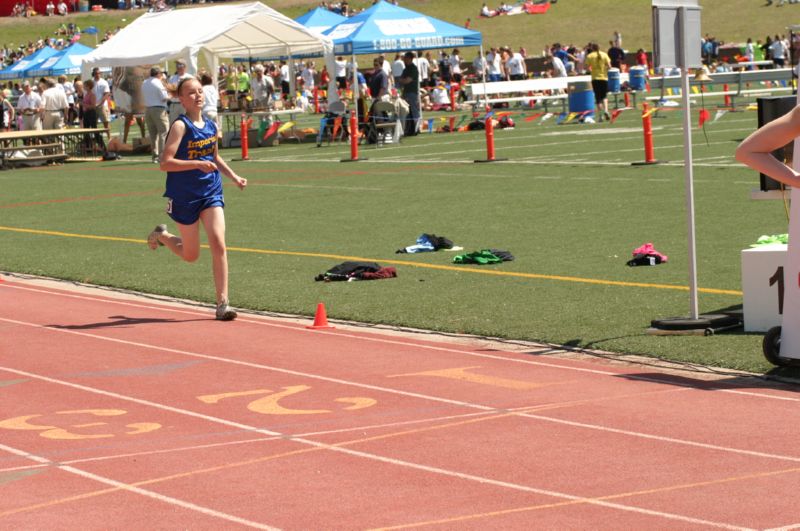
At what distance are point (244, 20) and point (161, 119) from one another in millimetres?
6773

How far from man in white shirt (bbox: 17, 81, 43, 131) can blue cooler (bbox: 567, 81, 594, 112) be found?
1500 centimetres

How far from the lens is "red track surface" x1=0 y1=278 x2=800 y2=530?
6.67m

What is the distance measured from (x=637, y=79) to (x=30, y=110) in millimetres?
20310

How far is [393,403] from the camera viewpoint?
9188mm

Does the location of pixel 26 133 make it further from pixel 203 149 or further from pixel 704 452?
pixel 704 452

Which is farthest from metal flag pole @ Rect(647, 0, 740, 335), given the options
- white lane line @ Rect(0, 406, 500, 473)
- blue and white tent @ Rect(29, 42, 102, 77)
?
blue and white tent @ Rect(29, 42, 102, 77)

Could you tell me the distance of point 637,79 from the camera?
50.4 metres

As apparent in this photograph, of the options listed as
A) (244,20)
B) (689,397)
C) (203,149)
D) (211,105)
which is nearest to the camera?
(689,397)

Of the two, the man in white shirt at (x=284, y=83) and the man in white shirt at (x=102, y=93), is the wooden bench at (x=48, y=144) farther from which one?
the man in white shirt at (x=284, y=83)

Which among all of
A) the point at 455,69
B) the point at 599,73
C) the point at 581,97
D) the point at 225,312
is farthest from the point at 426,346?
the point at 455,69

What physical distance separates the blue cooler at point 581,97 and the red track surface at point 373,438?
31.6 metres

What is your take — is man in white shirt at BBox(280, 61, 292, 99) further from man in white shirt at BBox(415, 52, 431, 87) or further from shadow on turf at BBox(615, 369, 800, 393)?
shadow on turf at BBox(615, 369, 800, 393)

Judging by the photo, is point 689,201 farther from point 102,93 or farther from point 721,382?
point 102,93

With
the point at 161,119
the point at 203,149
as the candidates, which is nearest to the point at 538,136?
the point at 161,119
